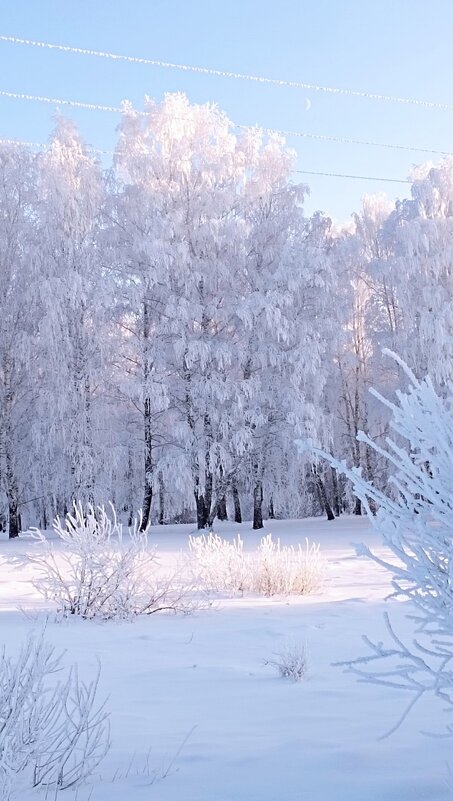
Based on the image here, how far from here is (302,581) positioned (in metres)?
7.97

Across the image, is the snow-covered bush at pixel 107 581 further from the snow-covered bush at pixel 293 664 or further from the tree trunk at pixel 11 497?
the tree trunk at pixel 11 497

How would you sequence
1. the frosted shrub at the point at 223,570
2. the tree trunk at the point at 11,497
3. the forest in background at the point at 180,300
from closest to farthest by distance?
the frosted shrub at the point at 223,570 < the forest in background at the point at 180,300 < the tree trunk at the point at 11,497

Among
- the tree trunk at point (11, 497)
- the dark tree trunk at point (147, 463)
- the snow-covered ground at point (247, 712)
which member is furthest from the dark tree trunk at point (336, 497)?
the snow-covered ground at point (247, 712)

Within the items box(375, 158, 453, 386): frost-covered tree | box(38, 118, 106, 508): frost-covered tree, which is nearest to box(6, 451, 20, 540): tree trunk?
box(38, 118, 106, 508): frost-covered tree

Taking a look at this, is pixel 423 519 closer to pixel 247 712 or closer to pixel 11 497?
pixel 247 712

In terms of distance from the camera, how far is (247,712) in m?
3.80

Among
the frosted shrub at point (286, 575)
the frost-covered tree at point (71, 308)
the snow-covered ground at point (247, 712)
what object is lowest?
the snow-covered ground at point (247, 712)

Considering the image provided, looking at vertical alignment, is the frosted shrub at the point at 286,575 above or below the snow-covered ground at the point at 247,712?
above

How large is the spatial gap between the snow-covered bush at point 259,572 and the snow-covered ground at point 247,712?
54cm

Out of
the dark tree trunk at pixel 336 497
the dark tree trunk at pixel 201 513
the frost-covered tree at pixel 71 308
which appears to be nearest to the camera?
the frost-covered tree at pixel 71 308

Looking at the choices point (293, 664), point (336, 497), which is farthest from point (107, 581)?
point (336, 497)

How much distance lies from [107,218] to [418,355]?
27.7 feet

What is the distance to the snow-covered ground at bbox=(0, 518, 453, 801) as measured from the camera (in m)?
2.72

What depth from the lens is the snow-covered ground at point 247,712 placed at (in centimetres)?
272
